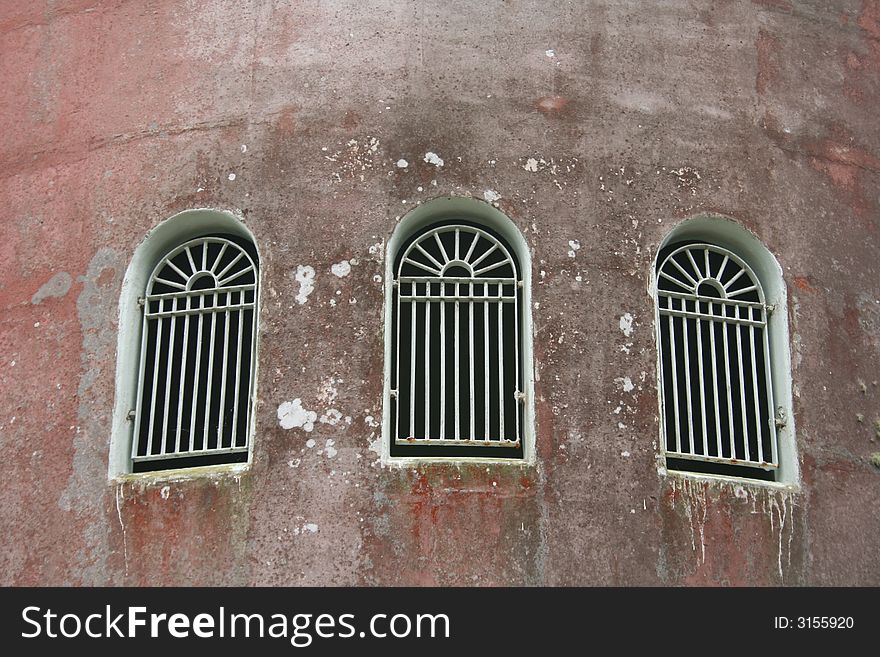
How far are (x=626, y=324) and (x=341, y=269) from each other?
214cm

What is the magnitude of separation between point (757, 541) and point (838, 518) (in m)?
0.73

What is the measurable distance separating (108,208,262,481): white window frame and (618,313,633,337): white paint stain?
2675 mm

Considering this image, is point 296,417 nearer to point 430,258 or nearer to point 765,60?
point 430,258

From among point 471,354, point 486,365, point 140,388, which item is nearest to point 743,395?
point 486,365

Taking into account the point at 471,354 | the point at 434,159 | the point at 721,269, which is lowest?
the point at 471,354

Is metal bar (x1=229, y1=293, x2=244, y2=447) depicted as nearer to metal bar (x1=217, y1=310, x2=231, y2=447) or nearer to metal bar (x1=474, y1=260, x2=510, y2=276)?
metal bar (x1=217, y1=310, x2=231, y2=447)

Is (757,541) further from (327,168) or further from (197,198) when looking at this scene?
(197,198)

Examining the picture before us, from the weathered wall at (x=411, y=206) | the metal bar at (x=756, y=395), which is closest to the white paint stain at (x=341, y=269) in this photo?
the weathered wall at (x=411, y=206)

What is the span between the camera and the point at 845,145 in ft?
36.7

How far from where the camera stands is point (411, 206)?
1003 centimetres

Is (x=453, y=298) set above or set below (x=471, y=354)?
above

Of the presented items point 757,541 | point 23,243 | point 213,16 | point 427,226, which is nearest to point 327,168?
point 427,226

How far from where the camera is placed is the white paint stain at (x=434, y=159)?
10.2m

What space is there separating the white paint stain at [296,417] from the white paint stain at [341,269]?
1.02 meters
